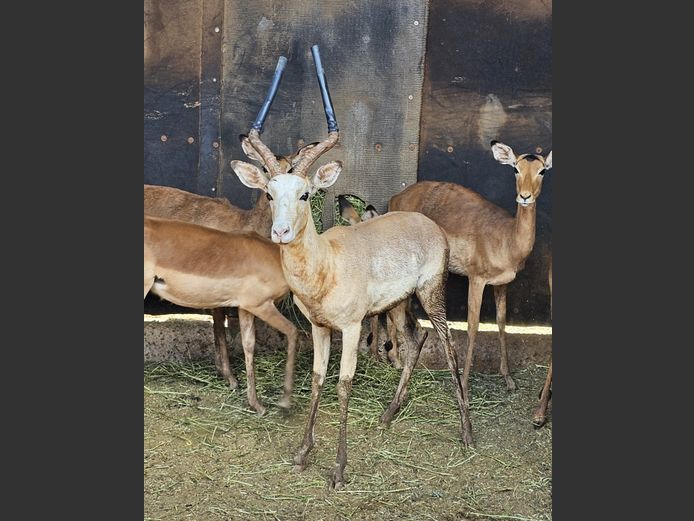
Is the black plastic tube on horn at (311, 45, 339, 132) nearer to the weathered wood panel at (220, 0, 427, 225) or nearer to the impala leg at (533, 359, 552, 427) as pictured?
the weathered wood panel at (220, 0, 427, 225)

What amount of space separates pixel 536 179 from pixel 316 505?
3.12 meters

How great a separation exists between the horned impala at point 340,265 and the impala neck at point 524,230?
0.74 m

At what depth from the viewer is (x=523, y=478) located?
247 inches

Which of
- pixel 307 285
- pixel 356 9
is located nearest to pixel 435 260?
pixel 307 285

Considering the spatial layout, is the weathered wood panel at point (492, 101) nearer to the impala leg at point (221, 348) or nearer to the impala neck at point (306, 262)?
the impala leg at point (221, 348)

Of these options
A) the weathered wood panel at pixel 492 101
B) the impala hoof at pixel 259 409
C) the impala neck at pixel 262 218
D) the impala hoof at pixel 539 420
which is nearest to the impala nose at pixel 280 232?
the impala hoof at pixel 259 409

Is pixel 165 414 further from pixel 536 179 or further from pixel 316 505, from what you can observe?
pixel 536 179

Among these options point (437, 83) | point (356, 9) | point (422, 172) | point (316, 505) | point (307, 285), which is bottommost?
point (316, 505)

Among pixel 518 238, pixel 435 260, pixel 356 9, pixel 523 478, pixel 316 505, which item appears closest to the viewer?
pixel 316 505

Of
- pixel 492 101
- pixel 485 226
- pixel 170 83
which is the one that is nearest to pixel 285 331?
pixel 485 226

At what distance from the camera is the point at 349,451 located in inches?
259

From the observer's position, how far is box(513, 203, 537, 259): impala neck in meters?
7.30

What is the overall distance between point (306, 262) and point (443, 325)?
162cm

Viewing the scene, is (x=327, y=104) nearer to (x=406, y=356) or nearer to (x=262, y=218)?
(x=262, y=218)
